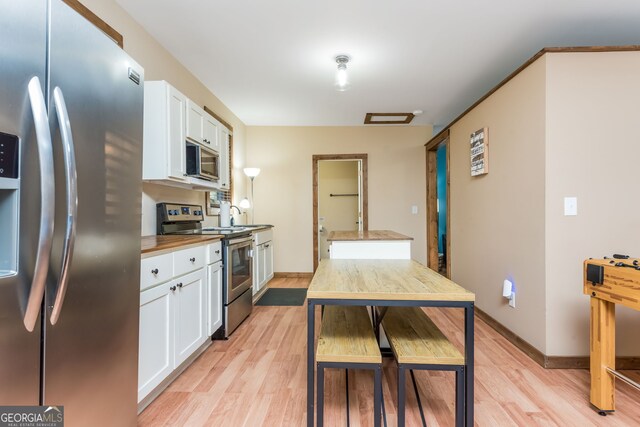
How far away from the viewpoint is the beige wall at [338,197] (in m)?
6.39

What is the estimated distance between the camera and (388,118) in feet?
15.3

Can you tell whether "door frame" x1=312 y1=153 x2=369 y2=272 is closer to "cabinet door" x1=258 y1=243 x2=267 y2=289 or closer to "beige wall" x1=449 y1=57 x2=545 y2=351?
"cabinet door" x1=258 y1=243 x2=267 y2=289

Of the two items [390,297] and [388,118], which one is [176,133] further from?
[388,118]

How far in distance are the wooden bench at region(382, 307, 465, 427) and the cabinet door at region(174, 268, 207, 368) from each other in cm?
129

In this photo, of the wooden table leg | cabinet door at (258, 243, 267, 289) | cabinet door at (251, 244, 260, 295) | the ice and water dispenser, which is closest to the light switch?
the wooden table leg

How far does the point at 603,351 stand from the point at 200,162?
299 cm

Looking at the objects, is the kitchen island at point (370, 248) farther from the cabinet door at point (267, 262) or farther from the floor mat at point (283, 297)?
the cabinet door at point (267, 262)

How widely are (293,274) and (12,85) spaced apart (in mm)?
4534

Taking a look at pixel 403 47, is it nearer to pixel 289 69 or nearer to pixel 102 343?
pixel 289 69

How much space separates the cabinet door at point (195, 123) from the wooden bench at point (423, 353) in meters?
2.21

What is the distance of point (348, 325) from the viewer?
1723 mm

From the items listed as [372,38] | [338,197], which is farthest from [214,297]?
[338,197]

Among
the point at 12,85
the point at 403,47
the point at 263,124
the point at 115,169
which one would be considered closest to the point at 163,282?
the point at 115,169

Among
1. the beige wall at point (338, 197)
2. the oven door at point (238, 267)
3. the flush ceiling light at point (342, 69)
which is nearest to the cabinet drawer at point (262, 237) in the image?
the oven door at point (238, 267)
